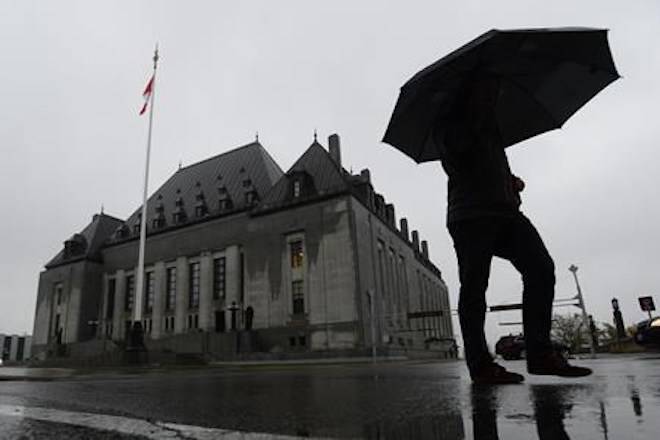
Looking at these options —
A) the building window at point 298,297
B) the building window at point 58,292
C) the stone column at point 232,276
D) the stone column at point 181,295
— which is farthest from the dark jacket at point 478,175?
the building window at point 58,292

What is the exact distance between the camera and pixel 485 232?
332 cm

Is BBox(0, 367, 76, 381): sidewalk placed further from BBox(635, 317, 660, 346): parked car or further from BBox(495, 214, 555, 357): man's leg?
BBox(635, 317, 660, 346): parked car

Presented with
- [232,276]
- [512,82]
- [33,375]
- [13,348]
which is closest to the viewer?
[512,82]

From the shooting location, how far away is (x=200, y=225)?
42.7m

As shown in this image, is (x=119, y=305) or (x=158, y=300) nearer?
(x=158, y=300)

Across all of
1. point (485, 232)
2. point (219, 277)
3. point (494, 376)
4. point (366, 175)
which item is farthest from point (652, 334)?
point (219, 277)

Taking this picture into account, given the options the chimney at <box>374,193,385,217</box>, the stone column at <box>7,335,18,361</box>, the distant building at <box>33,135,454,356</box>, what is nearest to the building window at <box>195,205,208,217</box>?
the distant building at <box>33,135,454,356</box>

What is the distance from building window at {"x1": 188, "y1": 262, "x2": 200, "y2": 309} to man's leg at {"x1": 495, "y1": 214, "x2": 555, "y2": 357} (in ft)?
132

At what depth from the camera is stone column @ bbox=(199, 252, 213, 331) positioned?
38750 millimetres

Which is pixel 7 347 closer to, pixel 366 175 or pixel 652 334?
pixel 366 175

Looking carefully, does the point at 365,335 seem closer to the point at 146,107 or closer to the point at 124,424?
the point at 146,107

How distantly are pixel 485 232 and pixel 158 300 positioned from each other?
4400cm

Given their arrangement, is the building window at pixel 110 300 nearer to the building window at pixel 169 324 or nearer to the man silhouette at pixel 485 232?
the building window at pixel 169 324

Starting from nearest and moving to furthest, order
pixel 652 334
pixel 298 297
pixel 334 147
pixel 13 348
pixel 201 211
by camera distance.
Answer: pixel 652 334 < pixel 298 297 < pixel 334 147 < pixel 201 211 < pixel 13 348
